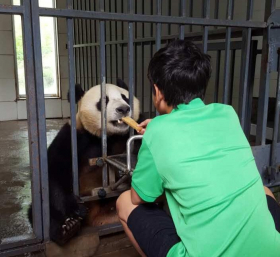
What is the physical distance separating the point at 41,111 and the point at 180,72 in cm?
85

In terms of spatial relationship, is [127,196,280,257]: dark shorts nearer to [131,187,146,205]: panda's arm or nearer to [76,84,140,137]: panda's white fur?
[131,187,146,205]: panda's arm

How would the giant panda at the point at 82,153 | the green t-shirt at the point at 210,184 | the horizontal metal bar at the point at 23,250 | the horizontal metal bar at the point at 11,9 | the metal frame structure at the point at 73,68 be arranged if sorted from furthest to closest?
the giant panda at the point at 82,153 → the horizontal metal bar at the point at 23,250 → the metal frame structure at the point at 73,68 → the horizontal metal bar at the point at 11,9 → the green t-shirt at the point at 210,184

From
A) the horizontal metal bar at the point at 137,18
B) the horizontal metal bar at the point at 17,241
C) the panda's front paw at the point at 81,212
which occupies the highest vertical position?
the horizontal metal bar at the point at 137,18

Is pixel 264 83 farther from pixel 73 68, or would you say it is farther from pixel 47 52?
pixel 47 52

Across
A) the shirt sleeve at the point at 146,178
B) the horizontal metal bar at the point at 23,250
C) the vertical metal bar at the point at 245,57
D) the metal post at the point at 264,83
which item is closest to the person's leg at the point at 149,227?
the shirt sleeve at the point at 146,178

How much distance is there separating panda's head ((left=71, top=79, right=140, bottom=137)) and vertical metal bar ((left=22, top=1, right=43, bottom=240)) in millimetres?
671

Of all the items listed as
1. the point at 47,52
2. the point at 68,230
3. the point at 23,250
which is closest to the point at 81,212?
the point at 68,230

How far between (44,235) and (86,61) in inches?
164

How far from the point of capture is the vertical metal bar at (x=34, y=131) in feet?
5.60

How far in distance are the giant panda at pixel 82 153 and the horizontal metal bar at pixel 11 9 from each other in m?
0.90

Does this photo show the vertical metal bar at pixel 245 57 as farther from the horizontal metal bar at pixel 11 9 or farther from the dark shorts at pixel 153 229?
the horizontal metal bar at pixel 11 9

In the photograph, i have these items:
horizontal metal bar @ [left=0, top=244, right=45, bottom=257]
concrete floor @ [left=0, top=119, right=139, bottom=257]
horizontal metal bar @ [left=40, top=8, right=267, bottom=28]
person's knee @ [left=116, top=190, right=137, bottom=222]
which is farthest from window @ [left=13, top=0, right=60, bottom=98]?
person's knee @ [left=116, top=190, right=137, bottom=222]

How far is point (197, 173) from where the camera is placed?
1171mm

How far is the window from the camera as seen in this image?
19.2ft
